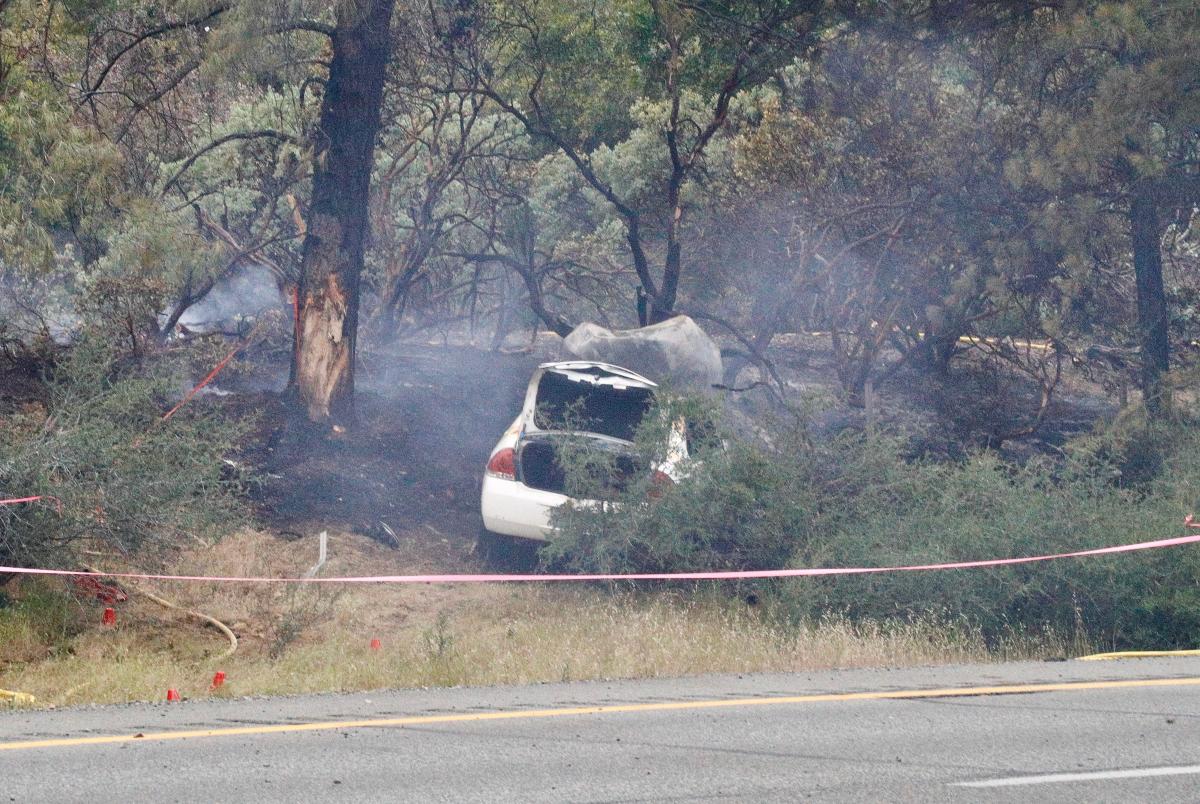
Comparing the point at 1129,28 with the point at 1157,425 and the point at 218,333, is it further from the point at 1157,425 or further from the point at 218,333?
the point at 218,333

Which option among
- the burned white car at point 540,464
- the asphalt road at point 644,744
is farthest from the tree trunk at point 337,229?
the asphalt road at point 644,744

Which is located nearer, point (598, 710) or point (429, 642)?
point (598, 710)

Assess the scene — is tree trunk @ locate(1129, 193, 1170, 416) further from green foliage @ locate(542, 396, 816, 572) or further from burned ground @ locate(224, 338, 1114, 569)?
green foliage @ locate(542, 396, 816, 572)

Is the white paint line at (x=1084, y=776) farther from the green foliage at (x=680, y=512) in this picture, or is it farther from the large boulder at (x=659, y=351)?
the large boulder at (x=659, y=351)

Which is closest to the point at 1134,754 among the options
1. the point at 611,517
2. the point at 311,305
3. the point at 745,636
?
the point at 745,636

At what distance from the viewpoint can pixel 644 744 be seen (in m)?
6.47

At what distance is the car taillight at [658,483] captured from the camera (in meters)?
11.0

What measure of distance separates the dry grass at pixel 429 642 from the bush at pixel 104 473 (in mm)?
648

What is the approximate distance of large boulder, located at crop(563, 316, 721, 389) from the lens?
580 inches

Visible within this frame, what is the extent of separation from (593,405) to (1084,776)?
7.22 meters

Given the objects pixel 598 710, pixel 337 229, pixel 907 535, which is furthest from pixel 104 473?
pixel 907 535

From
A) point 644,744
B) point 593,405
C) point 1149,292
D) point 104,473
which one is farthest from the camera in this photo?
point 1149,292

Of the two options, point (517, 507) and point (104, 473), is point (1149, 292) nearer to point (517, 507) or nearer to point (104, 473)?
point (517, 507)

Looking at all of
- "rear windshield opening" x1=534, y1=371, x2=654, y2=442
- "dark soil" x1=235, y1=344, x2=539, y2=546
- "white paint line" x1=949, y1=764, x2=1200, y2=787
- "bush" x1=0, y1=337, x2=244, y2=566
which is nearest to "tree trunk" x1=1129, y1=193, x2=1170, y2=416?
"rear windshield opening" x1=534, y1=371, x2=654, y2=442
